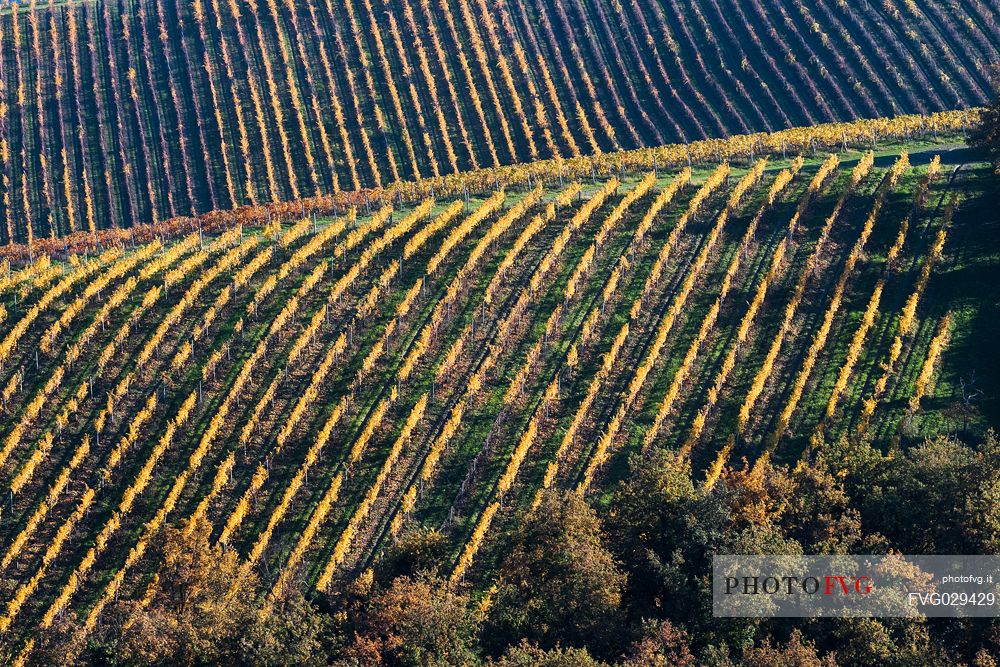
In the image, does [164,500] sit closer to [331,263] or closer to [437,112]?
[331,263]

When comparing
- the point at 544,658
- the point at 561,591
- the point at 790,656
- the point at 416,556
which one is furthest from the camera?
the point at 416,556

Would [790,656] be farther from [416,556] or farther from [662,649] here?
[416,556]

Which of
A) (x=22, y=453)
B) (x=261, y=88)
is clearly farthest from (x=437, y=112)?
(x=22, y=453)

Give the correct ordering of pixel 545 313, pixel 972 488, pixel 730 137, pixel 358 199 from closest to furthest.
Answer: pixel 972 488 → pixel 545 313 → pixel 358 199 → pixel 730 137

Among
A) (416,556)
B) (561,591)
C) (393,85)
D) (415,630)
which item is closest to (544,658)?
(561,591)

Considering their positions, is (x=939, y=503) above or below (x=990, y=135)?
below

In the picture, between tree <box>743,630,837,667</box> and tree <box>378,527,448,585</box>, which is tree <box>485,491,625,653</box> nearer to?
tree <box>378,527,448,585</box>

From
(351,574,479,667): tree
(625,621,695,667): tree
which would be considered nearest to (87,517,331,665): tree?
(351,574,479,667): tree

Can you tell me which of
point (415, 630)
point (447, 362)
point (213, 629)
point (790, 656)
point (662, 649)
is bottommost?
point (790, 656)
